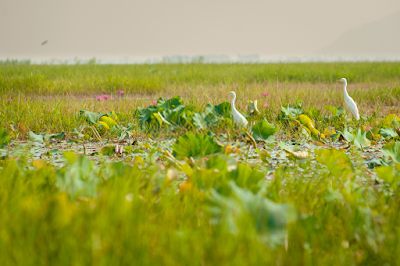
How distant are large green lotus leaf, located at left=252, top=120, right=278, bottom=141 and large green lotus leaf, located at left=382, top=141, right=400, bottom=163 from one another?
0.76m

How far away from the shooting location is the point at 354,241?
1.06 metres

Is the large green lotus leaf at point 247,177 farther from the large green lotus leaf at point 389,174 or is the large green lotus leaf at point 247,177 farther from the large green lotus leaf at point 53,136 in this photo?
the large green lotus leaf at point 53,136

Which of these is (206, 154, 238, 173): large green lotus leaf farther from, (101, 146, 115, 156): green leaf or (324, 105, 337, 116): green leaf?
(324, 105, 337, 116): green leaf

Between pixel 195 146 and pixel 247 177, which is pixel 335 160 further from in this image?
pixel 195 146

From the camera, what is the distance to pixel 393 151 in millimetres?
1672

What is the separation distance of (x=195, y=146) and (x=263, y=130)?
77 cm

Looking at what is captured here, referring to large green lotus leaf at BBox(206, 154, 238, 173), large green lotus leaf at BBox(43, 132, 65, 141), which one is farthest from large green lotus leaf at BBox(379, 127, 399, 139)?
large green lotus leaf at BBox(43, 132, 65, 141)

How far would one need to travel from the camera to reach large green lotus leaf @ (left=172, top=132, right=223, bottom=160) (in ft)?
5.61

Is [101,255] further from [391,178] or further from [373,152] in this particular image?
[373,152]

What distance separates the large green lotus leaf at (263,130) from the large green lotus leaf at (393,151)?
760 millimetres

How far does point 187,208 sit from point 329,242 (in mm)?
505

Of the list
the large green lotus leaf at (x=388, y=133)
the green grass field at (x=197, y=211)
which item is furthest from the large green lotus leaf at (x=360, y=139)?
the large green lotus leaf at (x=388, y=133)

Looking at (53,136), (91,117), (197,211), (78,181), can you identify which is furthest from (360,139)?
(53,136)

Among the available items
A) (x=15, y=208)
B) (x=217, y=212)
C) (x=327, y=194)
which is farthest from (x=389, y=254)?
(x=15, y=208)
